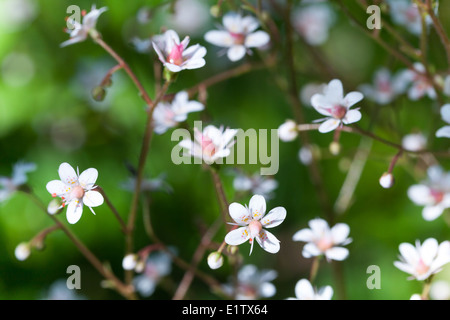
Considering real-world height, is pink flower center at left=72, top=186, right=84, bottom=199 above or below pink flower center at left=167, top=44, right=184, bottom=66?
below

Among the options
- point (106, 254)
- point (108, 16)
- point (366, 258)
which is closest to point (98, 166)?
point (106, 254)

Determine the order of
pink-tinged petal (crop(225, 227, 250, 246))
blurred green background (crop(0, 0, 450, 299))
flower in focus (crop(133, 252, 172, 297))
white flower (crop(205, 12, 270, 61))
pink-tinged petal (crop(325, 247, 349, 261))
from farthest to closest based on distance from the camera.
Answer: blurred green background (crop(0, 0, 450, 299)) → flower in focus (crop(133, 252, 172, 297)) → white flower (crop(205, 12, 270, 61)) → pink-tinged petal (crop(325, 247, 349, 261)) → pink-tinged petal (crop(225, 227, 250, 246))

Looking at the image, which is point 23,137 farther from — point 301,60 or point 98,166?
point 301,60

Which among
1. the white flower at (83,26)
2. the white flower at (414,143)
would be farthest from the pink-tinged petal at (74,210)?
the white flower at (414,143)

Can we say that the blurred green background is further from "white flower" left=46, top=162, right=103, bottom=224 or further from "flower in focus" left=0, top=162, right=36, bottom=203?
"white flower" left=46, top=162, right=103, bottom=224

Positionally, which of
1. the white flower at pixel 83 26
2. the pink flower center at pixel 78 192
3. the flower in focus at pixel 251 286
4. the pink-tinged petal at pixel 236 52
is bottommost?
the flower in focus at pixel 251 286

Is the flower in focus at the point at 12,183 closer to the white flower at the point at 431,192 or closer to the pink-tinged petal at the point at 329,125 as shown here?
the pink-tinged petal at the point at 329,125

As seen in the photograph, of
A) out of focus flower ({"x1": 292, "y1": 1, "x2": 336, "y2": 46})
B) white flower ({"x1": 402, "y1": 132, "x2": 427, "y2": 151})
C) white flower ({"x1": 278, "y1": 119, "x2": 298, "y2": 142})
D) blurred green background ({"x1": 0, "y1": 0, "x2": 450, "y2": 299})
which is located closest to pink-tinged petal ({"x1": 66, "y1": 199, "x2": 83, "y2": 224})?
white flower ({"x1": 278, "y1": 119, "x2": 298, "y2": 142})

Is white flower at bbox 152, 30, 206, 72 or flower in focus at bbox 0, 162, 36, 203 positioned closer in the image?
white flower at bbox 152, 30, 206, 72
